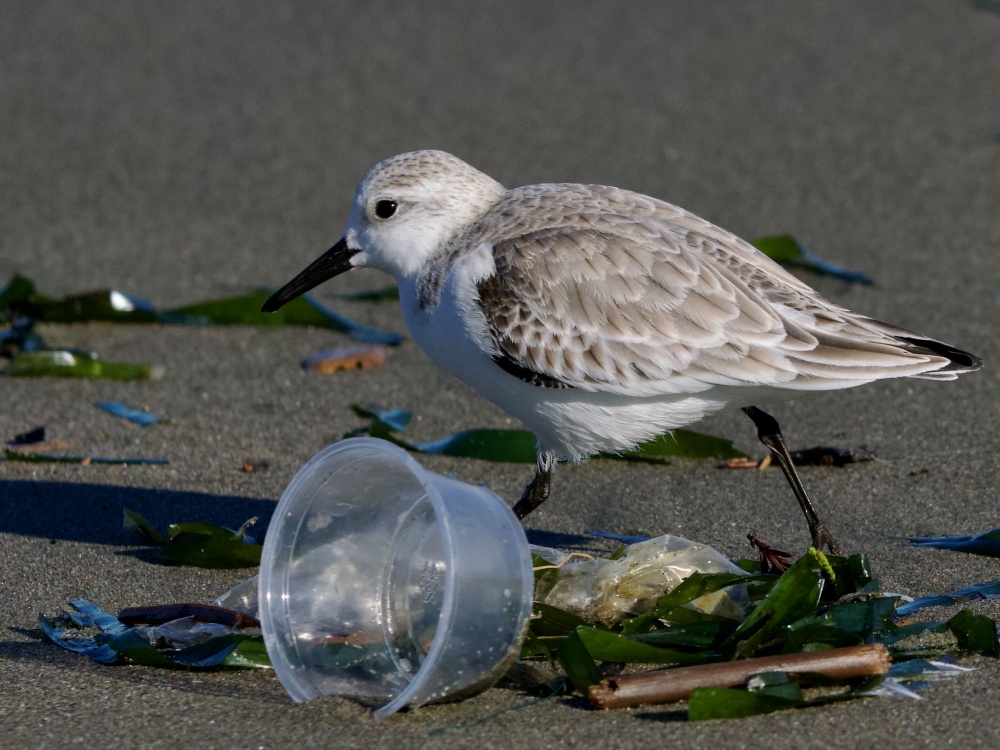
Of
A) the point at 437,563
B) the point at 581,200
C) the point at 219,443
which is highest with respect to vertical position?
the point at 581,200

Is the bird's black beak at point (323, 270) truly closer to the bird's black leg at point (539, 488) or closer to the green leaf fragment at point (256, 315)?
the bird's black leg at point (539, 488)

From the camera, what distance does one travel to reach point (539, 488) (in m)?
4.52

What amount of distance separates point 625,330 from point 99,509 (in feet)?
6.81

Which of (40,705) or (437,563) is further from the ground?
(437,563)

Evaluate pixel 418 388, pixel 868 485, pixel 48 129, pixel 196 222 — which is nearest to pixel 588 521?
pixel 868 485

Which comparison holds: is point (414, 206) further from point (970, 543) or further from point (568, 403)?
point (970, 543)

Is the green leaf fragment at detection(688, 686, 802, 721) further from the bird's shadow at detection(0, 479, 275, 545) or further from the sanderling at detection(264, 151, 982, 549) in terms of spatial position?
the bird's shadow at detection(0, 479, 275, 545)

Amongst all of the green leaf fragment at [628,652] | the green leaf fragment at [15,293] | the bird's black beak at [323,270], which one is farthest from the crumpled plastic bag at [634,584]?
the green leaf fragment at [15,293]

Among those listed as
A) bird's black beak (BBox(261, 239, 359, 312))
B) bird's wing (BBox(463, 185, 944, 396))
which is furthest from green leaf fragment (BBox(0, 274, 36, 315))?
bird's wing (BBox(463, 185, 944, 396))

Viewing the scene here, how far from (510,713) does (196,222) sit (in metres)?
5.47

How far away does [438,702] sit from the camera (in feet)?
10.8

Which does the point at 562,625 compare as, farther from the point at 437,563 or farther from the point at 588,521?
the point at 588,521

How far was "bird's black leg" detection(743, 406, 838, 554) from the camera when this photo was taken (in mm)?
4285

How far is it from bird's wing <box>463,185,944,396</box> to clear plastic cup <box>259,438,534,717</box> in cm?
77
